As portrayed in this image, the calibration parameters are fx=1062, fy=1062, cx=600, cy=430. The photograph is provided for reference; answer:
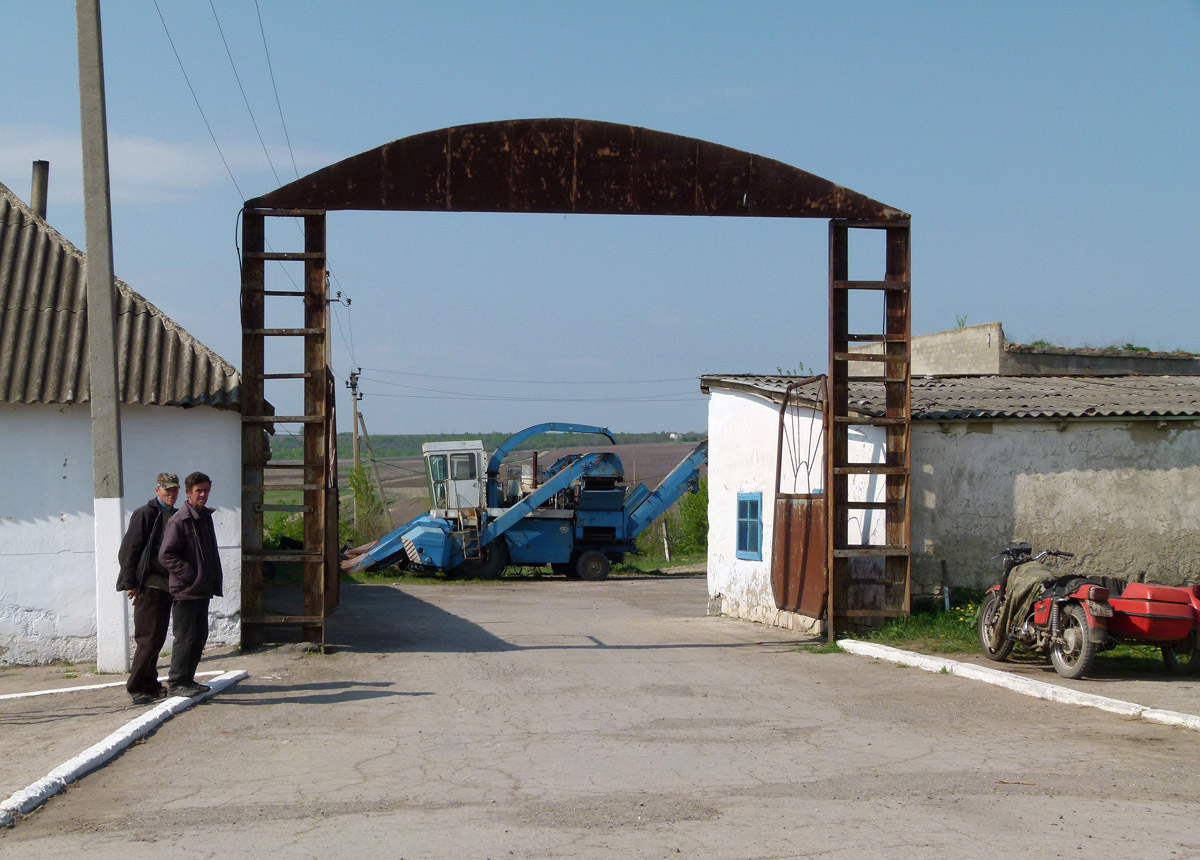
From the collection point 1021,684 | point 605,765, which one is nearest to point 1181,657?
point 1021,684

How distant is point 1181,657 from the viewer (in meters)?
9.49

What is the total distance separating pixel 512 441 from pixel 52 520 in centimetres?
1998

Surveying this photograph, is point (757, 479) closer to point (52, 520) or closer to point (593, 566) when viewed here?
point (52, 520)

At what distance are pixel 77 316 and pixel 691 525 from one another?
1208 inches

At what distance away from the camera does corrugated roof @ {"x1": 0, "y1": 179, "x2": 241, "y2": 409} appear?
10.4 m

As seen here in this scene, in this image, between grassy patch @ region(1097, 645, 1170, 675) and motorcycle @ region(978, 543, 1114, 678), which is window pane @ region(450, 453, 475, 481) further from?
grassy patch @ region(1097, 645, 1170, 675)

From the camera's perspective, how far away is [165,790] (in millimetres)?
5945

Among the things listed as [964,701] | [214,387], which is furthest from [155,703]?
[964,701]

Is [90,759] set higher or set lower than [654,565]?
higher

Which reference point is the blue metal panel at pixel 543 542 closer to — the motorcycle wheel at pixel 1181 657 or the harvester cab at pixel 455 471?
the harvester cab at pixel 455 471

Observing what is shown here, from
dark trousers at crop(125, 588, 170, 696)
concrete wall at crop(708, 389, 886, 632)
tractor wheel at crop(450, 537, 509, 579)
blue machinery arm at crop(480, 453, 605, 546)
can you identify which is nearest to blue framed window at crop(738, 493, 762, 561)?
concrete wall at crop(708, 389, 886, 632)

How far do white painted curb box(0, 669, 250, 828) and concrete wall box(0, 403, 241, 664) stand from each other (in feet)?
8.58

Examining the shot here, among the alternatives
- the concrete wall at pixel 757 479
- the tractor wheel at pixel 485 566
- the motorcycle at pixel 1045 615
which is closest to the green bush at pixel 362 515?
the tractor wheel at pixel 485 566

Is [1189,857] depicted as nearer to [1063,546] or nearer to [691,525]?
[1063,546]
